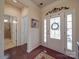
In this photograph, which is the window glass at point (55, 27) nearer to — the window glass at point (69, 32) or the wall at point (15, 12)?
the window glass at point (69, 32)

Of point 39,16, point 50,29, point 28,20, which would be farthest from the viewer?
point 39,16

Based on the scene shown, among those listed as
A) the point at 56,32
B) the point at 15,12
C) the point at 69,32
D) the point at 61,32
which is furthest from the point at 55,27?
the point at 15,12

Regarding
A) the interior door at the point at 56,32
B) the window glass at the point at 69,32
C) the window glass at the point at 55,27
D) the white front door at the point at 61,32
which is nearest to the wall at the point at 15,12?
the white front door at the point at 61,32

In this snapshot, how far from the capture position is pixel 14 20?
5.80 m

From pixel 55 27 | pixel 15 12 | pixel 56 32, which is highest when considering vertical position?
pixel 15 12

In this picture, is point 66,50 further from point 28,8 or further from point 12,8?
point 12,8

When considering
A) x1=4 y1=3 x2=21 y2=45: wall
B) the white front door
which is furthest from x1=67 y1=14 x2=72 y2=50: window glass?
x1=4 y1=3 x2=21 y2=45: wall

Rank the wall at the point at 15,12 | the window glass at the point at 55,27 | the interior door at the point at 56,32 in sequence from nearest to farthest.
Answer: the interior door at the point at 56,32 → the window glass at the point at 55,27 → the wall at the point at 15,12

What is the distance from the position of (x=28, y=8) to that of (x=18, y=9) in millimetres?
Result: 1658

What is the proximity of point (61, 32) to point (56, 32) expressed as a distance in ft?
1.71

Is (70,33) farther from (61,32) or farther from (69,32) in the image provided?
(61,32)

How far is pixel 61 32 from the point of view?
4.38 meters

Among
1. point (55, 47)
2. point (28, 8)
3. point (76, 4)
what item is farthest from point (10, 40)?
point (76, 4)

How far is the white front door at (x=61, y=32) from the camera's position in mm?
3673
